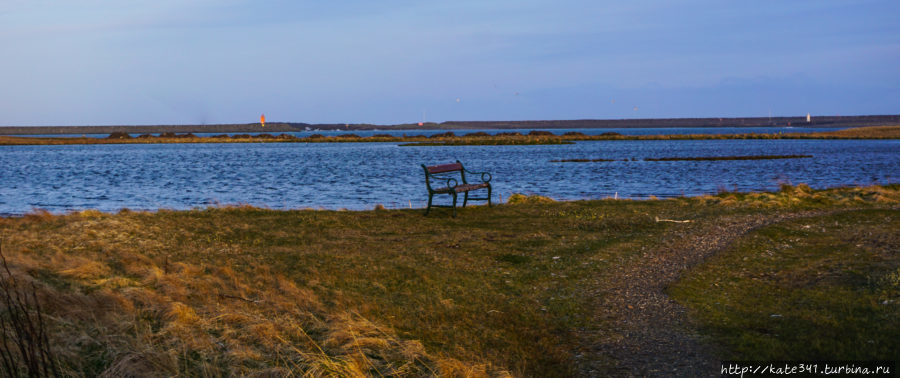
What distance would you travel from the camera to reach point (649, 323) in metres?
6.19

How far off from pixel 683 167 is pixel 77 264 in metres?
44.8

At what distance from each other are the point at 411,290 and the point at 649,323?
2638mm

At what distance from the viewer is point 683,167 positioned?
47125 mm

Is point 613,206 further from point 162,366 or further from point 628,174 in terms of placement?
point 628,174

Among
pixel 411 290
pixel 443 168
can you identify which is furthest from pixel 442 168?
pixel 411 290

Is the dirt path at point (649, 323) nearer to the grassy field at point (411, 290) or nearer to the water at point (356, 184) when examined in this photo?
the grassy field at point (411, 290)

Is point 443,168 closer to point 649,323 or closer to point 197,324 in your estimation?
point 649,323

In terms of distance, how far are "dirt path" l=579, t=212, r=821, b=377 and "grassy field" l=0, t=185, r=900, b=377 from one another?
0.11 meters

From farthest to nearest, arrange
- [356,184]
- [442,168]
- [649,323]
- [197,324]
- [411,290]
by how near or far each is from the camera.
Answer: [356,184] → [442,168] → [411,290] → [649,323] → [197,324]

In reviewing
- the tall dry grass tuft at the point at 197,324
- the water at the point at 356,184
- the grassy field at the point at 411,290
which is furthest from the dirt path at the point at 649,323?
the water at the point at 356,184

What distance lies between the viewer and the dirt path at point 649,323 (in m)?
5.15

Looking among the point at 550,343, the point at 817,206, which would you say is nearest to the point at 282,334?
the point at 550,343

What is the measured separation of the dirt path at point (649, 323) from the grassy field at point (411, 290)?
11cm

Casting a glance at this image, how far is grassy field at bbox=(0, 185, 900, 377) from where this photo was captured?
518 cm
